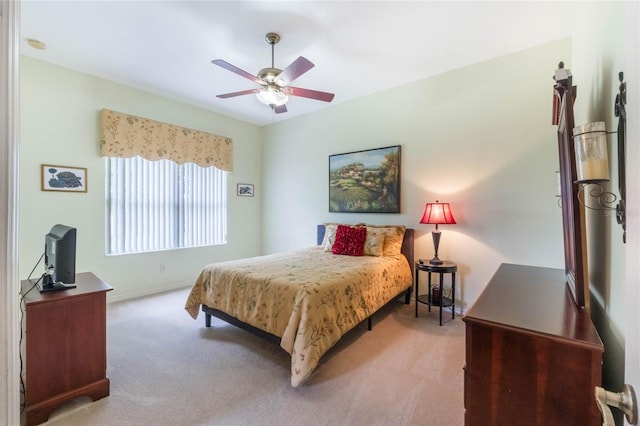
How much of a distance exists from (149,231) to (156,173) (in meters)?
0.86

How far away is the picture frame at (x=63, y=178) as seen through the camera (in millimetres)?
3195

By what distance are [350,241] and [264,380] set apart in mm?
1937

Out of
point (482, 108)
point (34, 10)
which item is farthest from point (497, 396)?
point (34, 10)

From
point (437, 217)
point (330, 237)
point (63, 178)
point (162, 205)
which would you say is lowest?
point (330, 237)

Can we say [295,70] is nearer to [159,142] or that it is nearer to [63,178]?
[159,142]

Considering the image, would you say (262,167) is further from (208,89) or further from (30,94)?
(30,94)

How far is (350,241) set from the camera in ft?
11.8

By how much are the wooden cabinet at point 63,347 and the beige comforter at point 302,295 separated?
0.99m

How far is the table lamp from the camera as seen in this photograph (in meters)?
3.15

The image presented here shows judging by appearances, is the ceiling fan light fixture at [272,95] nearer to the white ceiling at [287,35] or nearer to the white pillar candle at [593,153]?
the white ceiling at [287,35]

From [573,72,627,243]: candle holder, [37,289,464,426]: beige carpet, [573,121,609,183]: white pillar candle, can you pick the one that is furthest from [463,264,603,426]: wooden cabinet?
[37,289,464,426]: beige carpet

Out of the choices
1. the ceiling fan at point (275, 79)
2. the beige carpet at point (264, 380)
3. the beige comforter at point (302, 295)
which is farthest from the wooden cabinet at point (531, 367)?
the ceiling fan at point (275, 79)

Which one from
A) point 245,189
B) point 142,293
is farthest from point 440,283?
point 142,293

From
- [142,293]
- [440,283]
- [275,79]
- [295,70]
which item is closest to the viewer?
[295,70]
